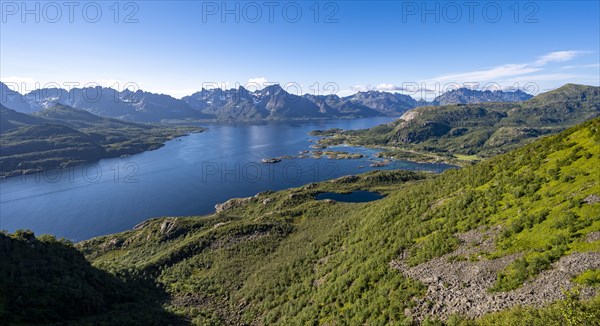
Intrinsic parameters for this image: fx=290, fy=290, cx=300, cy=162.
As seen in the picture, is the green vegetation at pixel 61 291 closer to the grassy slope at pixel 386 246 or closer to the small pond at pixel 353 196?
the grassy slope at pixel 386 246

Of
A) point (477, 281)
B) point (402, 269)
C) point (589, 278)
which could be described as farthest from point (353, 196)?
point (589, 278)

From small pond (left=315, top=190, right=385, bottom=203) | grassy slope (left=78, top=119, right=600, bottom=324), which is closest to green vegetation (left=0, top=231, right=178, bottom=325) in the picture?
grassy slope (left=78, top=119, right=600, bottom=324)

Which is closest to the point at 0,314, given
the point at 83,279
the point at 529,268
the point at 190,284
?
the point at 83,279

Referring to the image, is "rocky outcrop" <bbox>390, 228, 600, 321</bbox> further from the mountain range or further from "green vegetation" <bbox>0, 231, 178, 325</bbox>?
"green vegetation" <bbox>0, 231, 178, 325</bbox>

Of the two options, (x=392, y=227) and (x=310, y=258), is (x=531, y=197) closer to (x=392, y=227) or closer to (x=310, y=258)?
(x=392, y=227)

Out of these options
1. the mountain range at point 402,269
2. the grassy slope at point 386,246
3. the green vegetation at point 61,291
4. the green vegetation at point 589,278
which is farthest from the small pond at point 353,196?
the green vegetation at point 589,278

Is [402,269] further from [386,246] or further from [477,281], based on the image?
[477,281]
